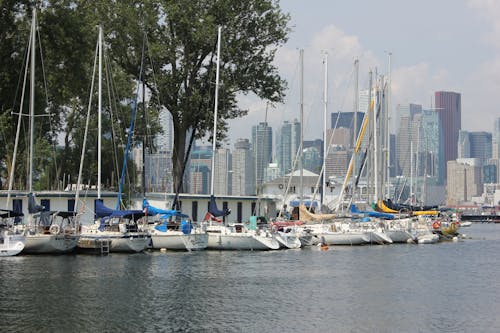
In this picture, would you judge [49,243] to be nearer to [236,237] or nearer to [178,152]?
[236,237]

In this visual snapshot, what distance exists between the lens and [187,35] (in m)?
79.5

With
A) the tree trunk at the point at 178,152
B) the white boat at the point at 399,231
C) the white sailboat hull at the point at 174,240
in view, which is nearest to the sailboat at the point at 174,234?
the white sailboat hull at the point at 174,240

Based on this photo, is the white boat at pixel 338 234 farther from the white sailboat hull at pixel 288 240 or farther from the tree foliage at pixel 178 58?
the tree foliage at pixel 178 58

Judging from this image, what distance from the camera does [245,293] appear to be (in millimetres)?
43438

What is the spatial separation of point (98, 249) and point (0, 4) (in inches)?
775

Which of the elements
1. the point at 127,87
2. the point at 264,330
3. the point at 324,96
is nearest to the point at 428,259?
the point at 324,96

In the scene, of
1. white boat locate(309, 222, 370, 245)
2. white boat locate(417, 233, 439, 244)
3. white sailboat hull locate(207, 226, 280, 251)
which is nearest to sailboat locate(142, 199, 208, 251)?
white sailboat hull locate(207, 226, 280, 251)

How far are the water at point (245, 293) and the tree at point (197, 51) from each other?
2087cm

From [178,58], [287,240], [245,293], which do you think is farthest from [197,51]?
[245,293]

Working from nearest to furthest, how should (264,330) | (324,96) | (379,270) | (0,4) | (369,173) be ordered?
(264,330) < (379,270) < (0,4) < (324,96) < (369,173)

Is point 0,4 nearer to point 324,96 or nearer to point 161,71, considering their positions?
point 161,71

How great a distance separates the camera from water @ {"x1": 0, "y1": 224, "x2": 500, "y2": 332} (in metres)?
35.1

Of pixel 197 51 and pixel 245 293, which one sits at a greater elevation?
pixel 197 51

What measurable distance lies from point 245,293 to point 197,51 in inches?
1605
